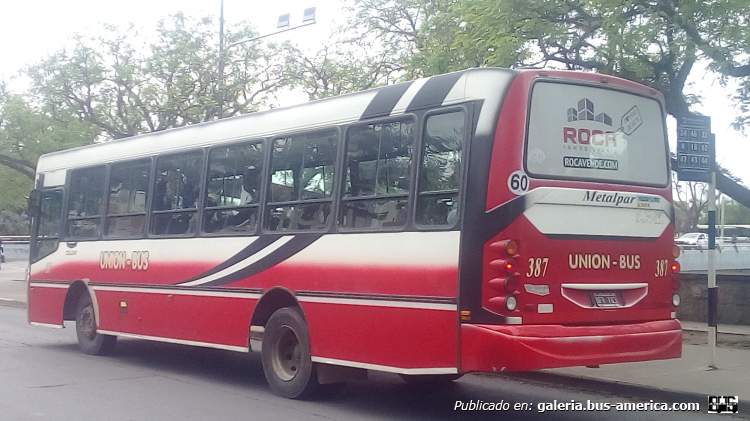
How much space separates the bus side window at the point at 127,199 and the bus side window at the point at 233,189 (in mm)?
1631

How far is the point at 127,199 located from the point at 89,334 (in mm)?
2329

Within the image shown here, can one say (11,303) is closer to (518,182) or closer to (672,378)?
(672,378)

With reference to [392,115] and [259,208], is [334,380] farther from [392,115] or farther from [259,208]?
[392,115]

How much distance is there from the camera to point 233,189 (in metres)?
10.3

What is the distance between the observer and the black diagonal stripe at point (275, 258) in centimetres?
912

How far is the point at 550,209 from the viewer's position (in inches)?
295

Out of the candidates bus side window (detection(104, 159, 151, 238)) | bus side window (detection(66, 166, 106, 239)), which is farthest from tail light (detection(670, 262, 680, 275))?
bus side window (detection(66, 166, 106, 239))

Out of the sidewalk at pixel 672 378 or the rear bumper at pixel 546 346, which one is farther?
the sidewalk at pixel 672 378

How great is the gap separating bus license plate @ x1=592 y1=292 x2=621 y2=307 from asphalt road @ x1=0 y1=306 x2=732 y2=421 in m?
1.38

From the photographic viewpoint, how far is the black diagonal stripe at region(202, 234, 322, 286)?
912cm

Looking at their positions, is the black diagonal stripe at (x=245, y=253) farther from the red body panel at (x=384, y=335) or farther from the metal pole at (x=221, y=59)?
the metal pole at (x=221, y=59)

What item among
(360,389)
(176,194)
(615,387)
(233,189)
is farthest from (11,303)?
(615,387)

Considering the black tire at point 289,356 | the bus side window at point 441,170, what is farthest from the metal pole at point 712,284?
the black tire at point 289,356

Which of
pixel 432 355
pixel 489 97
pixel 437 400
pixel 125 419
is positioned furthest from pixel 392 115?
pixel 125 419
